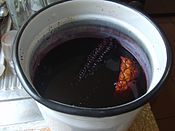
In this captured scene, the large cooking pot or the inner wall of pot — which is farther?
the inner wall of pot

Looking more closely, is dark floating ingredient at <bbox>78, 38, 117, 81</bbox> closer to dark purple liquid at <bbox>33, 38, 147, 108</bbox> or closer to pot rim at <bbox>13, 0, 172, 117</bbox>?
dark purple liquid at <bbox>33, 38, 147, 108</bbox>

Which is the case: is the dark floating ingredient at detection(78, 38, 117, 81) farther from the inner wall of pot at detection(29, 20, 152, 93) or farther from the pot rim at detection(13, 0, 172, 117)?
the pot rim at detection(13, 0, 172, 117)

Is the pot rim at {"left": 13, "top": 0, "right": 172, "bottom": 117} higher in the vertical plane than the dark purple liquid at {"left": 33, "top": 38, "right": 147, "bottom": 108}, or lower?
higher

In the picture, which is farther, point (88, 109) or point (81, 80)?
point (81, 80)

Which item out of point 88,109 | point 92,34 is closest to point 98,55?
point 92,34

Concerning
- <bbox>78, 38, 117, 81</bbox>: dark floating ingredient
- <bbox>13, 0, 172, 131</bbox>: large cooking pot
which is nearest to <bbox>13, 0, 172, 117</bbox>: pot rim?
<bbox>13, 0, 172, 131</bbox>: large cooking pot

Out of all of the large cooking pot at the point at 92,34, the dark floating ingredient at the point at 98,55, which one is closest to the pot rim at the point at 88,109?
the large cooking pot at the point at 92,34

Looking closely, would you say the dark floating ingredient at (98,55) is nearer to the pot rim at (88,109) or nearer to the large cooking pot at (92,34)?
the large cooking pot at (92,34)

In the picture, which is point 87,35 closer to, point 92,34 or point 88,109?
point 92,34

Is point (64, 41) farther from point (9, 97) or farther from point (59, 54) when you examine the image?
point (9, 97)
